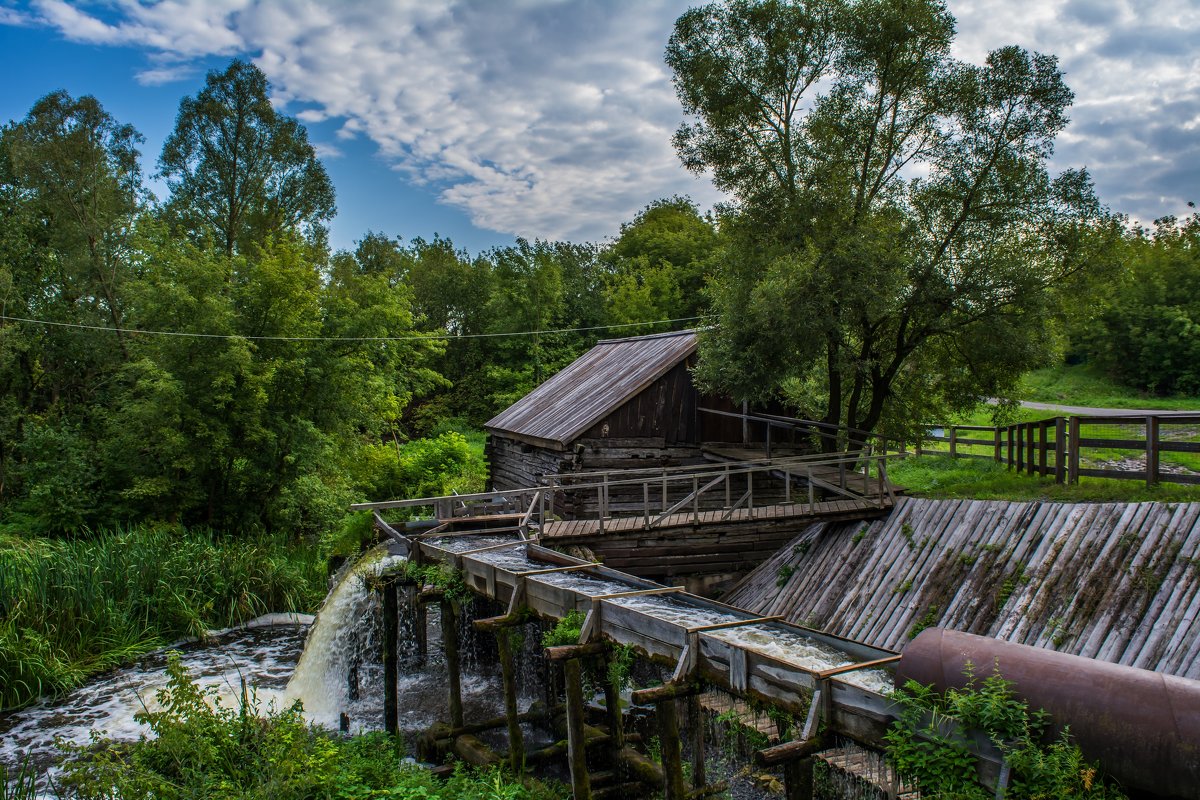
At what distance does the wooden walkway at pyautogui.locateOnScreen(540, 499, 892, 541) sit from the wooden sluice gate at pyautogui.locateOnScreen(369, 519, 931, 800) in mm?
1896

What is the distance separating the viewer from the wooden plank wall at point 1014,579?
896cm

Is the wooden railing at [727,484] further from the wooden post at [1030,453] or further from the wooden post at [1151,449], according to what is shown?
the wooden post at [1151,449]

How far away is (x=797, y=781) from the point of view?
6125 mm

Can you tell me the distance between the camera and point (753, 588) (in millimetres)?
14633

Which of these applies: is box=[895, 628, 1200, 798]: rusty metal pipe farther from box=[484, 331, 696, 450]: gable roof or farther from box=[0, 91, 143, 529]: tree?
box=[0, 91, 143, 529]: tree

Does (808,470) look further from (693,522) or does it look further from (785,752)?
(785,752)

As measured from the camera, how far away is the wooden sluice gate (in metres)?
6.12

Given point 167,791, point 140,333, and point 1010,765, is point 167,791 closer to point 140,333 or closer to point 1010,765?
point 1010,765

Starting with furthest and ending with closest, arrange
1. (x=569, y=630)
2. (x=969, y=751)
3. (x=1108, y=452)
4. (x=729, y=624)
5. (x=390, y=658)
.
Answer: (x=1108, y=452)
(x=390, y=658)
(x=569, y=630)
(x=729, y=624)
(x=969, y=751)

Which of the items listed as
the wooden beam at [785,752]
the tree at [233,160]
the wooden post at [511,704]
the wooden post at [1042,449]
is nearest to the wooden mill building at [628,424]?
the wooden post at [1042,449]

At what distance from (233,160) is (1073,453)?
30742 mm

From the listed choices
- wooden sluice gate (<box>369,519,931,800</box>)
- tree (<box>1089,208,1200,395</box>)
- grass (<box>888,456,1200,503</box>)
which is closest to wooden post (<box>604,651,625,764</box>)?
wooden sluice gate (<box>369,519,931,800</box>)

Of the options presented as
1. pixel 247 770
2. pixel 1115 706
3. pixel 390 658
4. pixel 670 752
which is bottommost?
pixel 247 770

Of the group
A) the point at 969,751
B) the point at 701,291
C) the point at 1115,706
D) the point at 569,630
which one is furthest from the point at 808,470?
the point at 701,291
